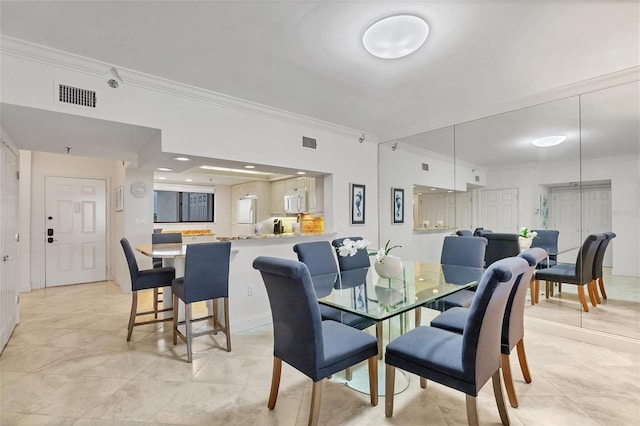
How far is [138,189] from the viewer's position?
5.05 m

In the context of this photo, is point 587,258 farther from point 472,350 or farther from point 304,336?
point 304,336

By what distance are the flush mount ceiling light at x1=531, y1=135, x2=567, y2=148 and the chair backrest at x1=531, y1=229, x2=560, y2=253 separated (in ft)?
3.11

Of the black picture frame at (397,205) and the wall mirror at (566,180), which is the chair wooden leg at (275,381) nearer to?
the wall mirror at (566,180)

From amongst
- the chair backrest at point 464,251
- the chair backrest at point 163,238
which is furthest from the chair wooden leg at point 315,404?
the chair backrest at point 163,238

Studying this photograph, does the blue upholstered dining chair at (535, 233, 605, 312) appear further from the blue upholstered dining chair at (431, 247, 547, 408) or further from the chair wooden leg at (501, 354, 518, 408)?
the chair wooden leg at (501, 354, 518, 408)

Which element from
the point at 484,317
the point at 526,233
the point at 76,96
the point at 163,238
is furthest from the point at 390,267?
the point at 163,238

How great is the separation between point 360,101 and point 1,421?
3793mm

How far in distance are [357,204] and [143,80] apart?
9.79 feet

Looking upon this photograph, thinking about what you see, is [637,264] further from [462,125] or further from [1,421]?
[1,421]

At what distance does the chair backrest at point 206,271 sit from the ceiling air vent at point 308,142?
5.65 ft

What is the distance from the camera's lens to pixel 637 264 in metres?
2.88

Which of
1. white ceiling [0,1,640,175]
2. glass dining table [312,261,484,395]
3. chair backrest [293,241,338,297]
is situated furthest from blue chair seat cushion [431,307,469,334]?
white ceiling [0,1,640,175]

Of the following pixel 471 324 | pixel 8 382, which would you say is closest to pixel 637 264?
pixel 471 324

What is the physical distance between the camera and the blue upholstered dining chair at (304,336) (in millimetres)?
1607
